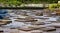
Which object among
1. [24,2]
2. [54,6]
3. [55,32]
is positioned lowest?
[55,32]

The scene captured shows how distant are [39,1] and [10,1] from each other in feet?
5.96

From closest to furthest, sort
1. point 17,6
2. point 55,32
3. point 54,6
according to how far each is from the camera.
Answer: point 55,32 < point 54,6 < point 17,6

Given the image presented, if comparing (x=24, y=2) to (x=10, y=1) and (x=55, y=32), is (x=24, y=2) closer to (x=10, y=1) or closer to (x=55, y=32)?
(x=10, y=1)

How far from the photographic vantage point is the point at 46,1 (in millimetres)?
11141

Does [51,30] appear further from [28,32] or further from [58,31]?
[28,32]

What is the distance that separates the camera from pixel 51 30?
384cm

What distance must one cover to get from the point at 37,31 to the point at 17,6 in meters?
6.16

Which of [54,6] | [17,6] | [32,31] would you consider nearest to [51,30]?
[32,31]

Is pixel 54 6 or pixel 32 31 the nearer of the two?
pixel 32 31

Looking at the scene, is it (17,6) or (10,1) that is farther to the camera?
(10,1)

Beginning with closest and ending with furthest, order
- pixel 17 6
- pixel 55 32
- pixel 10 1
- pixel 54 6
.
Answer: pixel 55 32 → pixel 54 6 → pixel 17 6 → pixel 10 1

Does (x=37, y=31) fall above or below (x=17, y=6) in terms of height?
below

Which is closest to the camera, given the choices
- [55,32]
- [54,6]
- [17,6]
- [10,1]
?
[55,32]

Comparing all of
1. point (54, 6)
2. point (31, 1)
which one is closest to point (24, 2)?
point (31, 1)
